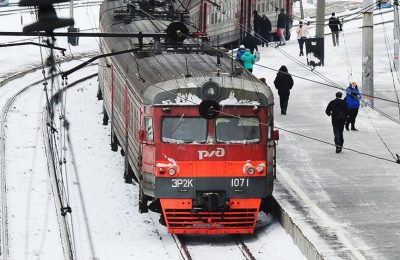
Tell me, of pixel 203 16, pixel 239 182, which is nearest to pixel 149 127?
pixel 239 182

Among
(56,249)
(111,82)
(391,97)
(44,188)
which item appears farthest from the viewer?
(391,97)

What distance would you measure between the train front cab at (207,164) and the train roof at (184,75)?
5.9 inches

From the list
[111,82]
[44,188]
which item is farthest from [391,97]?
[44,188]

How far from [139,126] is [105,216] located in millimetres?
1798

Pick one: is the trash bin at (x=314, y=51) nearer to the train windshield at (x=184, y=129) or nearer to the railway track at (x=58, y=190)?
the railway track at (x=58, y=190)

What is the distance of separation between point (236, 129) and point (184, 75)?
110 centimetres

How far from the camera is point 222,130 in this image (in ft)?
54.3

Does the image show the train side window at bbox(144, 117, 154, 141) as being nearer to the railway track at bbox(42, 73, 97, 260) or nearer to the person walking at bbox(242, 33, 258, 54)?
the railway track at bbox(42, 73, 97, 260)

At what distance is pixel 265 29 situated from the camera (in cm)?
4200

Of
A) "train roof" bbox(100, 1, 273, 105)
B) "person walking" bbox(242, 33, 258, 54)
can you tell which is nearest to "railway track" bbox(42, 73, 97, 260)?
"train roof" bbox(100, 1, 273, 105)

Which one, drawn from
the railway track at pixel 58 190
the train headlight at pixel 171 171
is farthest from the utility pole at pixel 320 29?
the train headlight at pixel 171 171

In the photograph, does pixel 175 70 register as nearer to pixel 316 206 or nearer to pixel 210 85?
pixel 210 85

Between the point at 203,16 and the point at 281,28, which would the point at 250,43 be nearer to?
the point at 203,16

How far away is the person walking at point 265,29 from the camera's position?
41.7m
